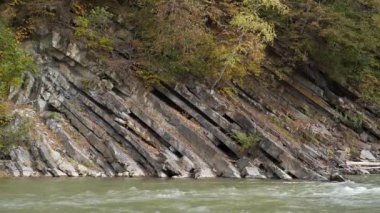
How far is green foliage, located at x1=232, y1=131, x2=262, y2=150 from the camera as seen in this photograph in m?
24.6

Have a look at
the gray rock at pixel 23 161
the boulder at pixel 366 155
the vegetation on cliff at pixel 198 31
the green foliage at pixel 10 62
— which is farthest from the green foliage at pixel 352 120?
the gray rock at pixel 23 161

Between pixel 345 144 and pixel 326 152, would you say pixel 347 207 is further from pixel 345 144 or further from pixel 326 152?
pixel 345 144

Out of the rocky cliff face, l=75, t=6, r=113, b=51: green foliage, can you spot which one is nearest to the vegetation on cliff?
l=75, t=6, r=113, b=51: green foliage

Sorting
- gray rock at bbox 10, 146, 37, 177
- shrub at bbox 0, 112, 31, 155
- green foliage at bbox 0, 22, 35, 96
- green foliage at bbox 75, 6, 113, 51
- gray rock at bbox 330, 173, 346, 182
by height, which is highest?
green foliage at bbox 75, 6, 113, 51

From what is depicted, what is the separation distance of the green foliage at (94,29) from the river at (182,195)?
8.50m

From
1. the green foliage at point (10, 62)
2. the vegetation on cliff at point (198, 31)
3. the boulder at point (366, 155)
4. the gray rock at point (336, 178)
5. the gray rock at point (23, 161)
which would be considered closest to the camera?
the gray rock at point (23, 161)

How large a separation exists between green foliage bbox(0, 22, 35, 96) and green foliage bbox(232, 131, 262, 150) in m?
9.48

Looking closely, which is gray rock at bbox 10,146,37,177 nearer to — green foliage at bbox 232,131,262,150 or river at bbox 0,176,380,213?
river at bbox 0,176,380,213

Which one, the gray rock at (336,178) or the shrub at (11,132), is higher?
the gray rock at (336,178)

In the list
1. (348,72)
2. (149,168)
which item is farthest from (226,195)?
(348,72)

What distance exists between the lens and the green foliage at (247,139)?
24.6 metres

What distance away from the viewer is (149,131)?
2453cm

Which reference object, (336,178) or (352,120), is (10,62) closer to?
(336,178)

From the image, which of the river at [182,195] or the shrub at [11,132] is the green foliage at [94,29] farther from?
the river at [182,195]
